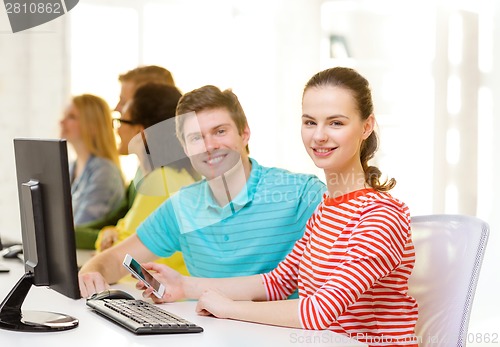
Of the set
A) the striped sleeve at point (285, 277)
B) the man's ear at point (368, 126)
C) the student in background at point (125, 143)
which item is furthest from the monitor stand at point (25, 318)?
the student in background at point (125, 143)

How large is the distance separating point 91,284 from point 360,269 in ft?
2.50

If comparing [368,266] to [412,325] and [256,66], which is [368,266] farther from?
[256,66]

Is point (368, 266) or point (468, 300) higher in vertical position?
point (368, 266)

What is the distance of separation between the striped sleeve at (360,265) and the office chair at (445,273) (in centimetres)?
20

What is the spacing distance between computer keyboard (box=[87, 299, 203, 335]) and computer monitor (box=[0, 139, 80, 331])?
0.09 metres

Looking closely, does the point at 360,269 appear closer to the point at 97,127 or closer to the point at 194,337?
the point at 194,337

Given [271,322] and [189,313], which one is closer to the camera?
[271,322]

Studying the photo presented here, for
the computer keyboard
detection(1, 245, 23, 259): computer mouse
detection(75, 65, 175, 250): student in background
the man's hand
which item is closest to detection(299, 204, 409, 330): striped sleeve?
the computer keyboard

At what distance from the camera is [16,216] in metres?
4.86

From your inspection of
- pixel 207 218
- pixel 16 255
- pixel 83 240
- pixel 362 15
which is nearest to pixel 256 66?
pixel 362 15

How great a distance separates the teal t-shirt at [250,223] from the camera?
6.39ft

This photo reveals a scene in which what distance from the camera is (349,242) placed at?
1506 mm

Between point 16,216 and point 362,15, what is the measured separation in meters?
2.47

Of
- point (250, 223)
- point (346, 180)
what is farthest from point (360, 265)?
point (250, 223)
